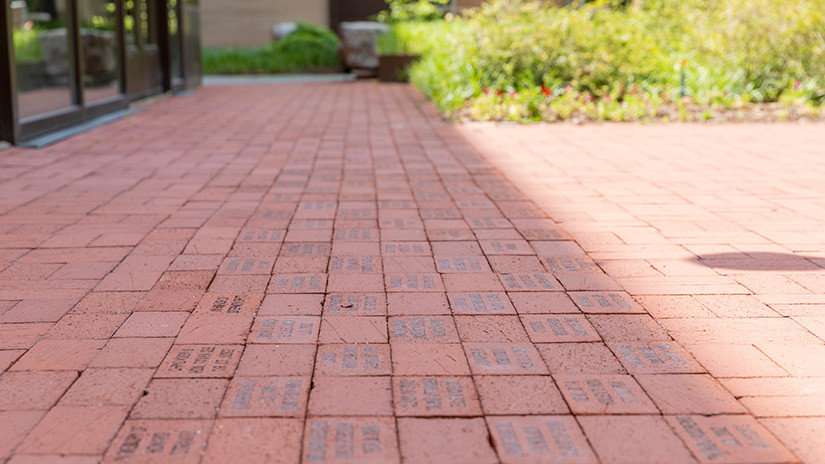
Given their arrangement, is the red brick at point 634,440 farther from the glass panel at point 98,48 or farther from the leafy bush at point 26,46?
the glass panel at point 98,48

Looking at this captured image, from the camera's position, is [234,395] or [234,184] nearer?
[234,395]

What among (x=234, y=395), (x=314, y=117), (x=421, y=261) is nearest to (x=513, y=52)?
(x=314, y=117)

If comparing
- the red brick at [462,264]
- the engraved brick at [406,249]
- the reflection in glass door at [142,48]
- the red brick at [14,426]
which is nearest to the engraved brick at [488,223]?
the engraved brick at [406,249]

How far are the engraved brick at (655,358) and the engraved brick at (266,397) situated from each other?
983 mm

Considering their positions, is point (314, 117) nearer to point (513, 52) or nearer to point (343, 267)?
point (513, 52)

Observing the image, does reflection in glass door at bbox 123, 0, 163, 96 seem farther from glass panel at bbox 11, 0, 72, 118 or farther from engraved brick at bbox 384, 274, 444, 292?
engraved brick at bbox 384, 274, 444, 292

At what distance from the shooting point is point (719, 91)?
9.60 metres

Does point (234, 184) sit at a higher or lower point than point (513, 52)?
lower

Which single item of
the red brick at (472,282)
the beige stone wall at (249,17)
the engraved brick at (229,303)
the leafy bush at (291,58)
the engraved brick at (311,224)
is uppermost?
the beige stone wall at (249,17)

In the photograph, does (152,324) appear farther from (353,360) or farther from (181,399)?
(353,360)

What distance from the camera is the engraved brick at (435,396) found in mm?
2178

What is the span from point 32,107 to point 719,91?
734 centimetres

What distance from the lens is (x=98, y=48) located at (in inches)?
356

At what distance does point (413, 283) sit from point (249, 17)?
18190 millimetres
